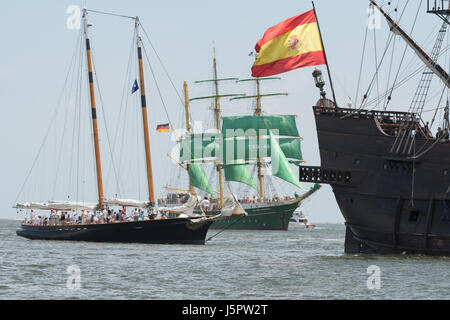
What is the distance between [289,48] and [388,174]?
6487mm

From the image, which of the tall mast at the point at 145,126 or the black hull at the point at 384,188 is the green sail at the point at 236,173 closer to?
the tall mast at the point at 145,126

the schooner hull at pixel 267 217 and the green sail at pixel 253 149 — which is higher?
the green sail at pixel 253 149

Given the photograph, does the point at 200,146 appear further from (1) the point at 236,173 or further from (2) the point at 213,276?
(2) the point at 213,276

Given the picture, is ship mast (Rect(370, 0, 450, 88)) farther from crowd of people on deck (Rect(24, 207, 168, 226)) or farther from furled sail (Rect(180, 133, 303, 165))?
furled sail (Rect(180, 133, 303, 165))

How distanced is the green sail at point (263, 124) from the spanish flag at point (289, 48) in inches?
2863

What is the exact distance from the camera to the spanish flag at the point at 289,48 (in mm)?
39344

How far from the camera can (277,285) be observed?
99.0 feet

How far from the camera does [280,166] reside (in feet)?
344

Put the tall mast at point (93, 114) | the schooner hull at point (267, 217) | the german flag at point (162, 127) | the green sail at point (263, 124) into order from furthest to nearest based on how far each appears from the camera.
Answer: the green sail at point (263, 124), the schooner hull at point (267, 217), the german flag at point (162, 127), the tall mast at point (93, 114)

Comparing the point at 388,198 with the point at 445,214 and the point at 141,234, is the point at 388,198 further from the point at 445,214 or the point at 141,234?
the point at 141,234

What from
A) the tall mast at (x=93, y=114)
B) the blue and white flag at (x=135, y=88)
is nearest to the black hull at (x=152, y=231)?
the tall mast at (x=93, y=114)

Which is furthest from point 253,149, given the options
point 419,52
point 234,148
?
point 419,52

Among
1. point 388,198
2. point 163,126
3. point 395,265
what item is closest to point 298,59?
point 388,198

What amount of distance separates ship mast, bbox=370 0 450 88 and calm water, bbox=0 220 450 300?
26.7 ft
